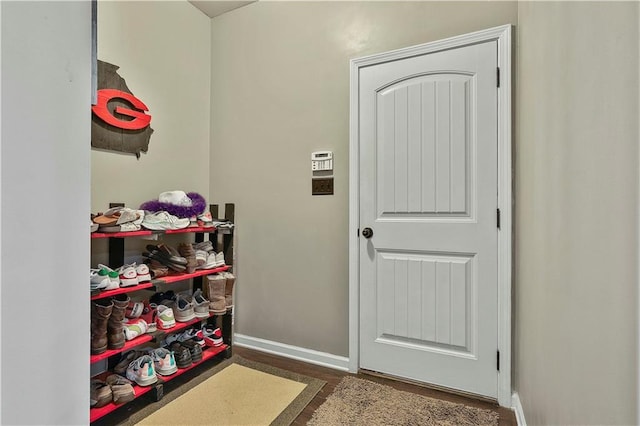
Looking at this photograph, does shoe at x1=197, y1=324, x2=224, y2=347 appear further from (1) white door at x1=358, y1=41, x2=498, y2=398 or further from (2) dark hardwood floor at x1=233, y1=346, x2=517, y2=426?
(1) white door at x1=358, y1=41, x2=498, y2=398

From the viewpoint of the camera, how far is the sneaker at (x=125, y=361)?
1791 millimetres

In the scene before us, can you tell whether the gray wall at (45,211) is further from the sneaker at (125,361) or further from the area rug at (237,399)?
the sneaker at (125,361)

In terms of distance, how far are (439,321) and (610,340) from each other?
4.39ft

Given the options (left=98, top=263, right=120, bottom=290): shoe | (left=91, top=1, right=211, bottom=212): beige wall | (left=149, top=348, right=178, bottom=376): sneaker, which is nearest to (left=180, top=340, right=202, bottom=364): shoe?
(left=149, top=348, right=178, bottom=376): sneaker

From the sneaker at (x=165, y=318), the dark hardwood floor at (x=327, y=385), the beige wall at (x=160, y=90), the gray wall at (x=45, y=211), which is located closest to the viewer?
the gray wall at (x=45, y=211)

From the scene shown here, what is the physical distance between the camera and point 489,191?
1.80 m

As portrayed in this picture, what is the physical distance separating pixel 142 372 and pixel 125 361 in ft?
0.55

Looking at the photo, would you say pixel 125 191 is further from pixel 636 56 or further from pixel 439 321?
pixel 636 56

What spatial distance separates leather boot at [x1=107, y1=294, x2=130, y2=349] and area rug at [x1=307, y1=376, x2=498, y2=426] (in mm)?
998

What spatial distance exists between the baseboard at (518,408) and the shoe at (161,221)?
2.00m

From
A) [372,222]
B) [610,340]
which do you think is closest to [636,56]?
[610,340]

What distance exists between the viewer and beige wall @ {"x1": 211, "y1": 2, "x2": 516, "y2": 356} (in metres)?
2.15

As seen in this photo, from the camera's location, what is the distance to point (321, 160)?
7.38 ft

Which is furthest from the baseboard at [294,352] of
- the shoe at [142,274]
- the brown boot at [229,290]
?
the shoe at [142,274]
